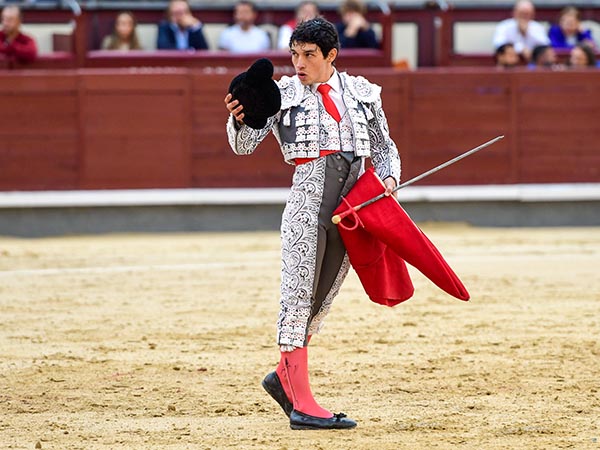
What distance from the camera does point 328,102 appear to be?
382 cm

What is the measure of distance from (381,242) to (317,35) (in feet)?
2.07

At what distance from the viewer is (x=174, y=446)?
139 inches

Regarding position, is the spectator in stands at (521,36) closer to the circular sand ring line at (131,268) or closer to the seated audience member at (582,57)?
the seated audience member at (582,57)

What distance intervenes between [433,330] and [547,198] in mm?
4641

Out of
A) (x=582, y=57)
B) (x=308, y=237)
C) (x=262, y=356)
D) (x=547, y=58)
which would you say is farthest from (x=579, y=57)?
(x=308, y=237)

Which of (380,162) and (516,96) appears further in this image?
(516,96)

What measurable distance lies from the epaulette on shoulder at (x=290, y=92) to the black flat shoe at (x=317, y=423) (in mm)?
901

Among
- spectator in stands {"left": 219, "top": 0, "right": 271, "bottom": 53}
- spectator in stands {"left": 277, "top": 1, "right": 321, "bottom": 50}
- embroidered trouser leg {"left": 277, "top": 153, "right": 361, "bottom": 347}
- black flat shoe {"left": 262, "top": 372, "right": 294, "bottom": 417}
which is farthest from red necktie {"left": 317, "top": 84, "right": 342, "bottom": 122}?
spectator in stands {"left": 219, "top": 0, "right": 271, "bottom": 53}

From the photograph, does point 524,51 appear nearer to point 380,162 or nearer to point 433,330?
point 433,330

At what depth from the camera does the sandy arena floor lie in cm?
374

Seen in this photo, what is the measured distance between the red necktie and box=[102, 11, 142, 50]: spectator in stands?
5.84 metres

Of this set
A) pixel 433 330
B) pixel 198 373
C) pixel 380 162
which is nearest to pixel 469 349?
pixel 433 330

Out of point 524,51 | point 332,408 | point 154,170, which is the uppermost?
point 524,51

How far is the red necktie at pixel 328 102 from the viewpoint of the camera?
12.5ft
